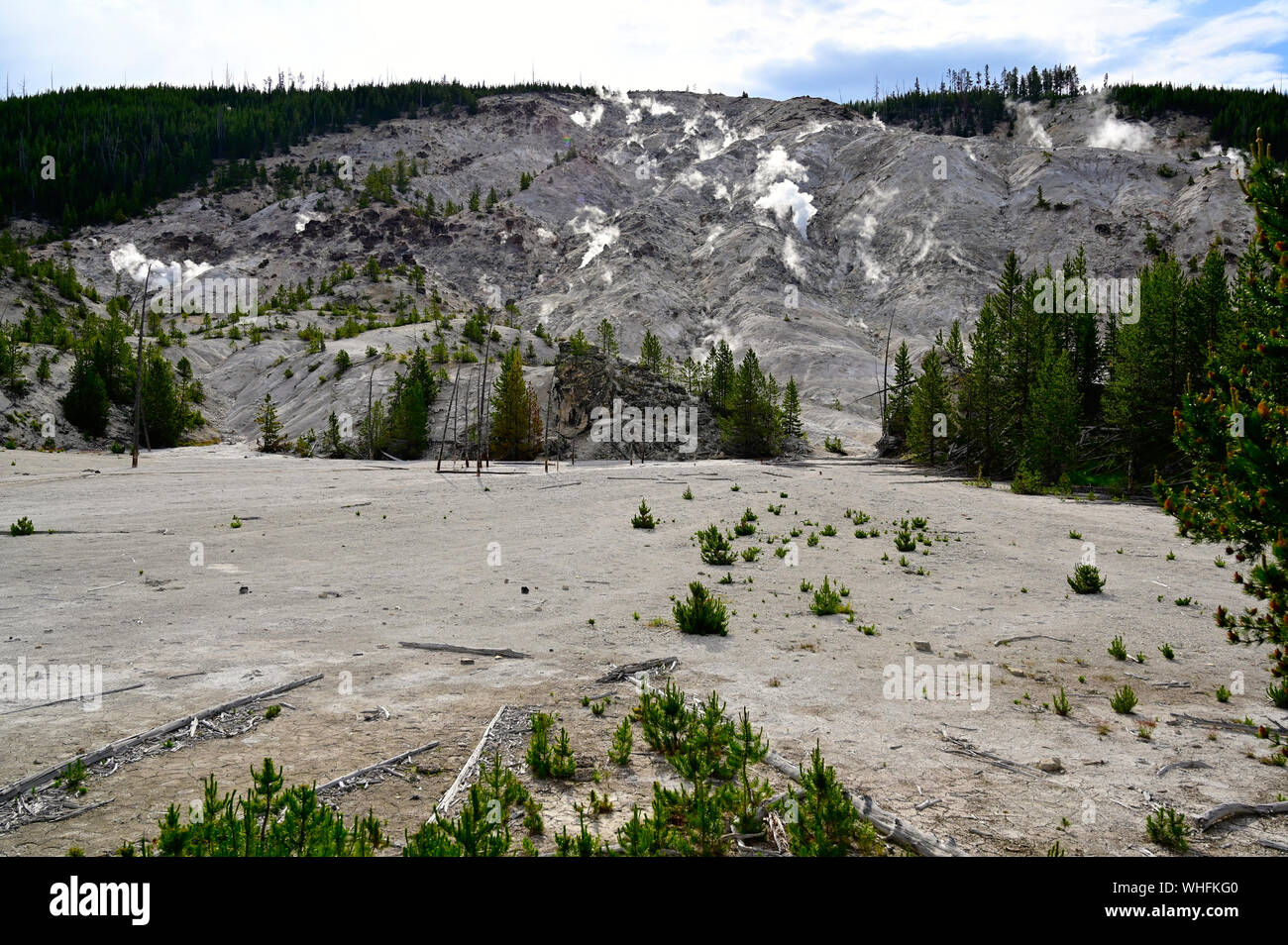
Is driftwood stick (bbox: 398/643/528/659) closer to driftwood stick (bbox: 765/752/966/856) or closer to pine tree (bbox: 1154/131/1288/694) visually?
driftwood stick (bbox: 765/752/966/856)

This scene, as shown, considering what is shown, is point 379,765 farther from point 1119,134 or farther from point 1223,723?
point 1119,134

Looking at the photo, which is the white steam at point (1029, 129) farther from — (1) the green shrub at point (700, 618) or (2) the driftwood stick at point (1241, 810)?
(2) the driftwood stick at point (1241, 810)

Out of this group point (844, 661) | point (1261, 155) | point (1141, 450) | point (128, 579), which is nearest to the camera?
point (1261, 155)

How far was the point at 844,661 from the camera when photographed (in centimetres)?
1117

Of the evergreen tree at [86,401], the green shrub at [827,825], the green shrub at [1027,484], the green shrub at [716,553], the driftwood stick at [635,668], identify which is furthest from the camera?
the evergreen tree at [86,401]

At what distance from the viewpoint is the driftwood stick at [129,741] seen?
5.64 meters

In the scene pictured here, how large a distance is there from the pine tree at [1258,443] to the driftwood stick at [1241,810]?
1342mm

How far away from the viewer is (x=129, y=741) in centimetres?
676

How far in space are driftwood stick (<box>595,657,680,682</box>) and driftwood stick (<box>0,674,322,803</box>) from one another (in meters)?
4.16

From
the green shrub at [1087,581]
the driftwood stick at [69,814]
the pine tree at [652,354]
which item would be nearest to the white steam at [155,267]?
the pine tree at [652,354]
